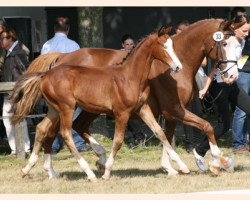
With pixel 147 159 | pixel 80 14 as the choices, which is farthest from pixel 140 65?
pixel 80 14

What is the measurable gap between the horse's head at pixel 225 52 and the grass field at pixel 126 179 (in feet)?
4.26

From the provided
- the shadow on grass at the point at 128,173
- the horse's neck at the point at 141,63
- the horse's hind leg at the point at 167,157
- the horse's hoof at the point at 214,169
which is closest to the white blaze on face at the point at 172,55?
the horse's neck at the point at 141,63

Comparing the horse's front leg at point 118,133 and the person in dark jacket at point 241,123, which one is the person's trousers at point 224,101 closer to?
the horse's front leg at point 118,133

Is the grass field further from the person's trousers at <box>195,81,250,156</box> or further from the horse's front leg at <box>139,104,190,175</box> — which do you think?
the person's trousers at <box>195,81,250,156</box>

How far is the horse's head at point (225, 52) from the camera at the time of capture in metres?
10.2

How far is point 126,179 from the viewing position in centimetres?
1031

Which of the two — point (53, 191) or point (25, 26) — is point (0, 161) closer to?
point (53, 191)

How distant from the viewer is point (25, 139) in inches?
540

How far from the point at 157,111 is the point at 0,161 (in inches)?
134

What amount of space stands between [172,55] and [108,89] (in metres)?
0.90

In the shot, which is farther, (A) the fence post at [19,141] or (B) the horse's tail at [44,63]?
(A) the fence post at [19,141]

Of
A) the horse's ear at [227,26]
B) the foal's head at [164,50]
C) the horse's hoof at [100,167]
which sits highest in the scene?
the horse's ear at [227,26]

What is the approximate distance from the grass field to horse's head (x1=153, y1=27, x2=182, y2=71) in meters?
1.45

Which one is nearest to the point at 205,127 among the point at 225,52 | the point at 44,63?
the point at 225,52
